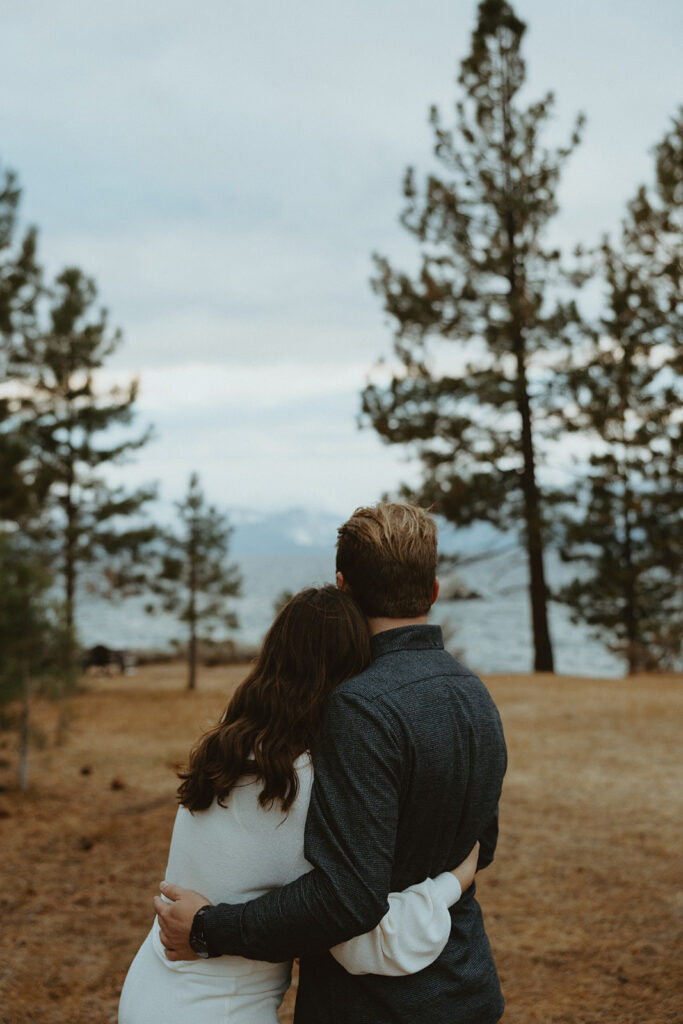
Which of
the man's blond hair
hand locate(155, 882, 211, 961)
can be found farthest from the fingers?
the man's blond hair

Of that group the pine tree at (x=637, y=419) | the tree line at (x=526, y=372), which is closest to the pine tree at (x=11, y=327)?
the tree line at (x=526, y=372)

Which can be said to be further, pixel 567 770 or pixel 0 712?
pixel 567 770

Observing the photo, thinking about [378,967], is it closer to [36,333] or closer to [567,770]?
[567,770]

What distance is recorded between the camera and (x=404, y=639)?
6.38 feet

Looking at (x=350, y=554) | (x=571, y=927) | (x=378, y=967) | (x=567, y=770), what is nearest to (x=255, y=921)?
(x=378, y=967)

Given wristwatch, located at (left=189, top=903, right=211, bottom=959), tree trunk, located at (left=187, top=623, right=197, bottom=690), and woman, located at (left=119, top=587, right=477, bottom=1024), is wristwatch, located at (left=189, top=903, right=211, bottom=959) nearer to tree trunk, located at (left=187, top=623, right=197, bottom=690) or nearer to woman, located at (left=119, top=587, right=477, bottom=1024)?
woman, located at (left=119, top=587, right=477, bottom=1024)

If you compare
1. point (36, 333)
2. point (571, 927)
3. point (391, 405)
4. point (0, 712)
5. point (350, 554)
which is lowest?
point (571, 927)

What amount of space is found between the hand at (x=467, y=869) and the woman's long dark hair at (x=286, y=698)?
486 mm

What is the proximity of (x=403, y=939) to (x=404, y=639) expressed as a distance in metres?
0.63

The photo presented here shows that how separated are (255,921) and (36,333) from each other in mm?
18580

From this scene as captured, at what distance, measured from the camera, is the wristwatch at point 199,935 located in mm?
1846

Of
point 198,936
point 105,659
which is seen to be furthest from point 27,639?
point 105,659

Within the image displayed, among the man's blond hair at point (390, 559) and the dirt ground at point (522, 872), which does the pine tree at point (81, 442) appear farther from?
the man's blond hair at point (390, 559)

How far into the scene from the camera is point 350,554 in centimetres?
195
